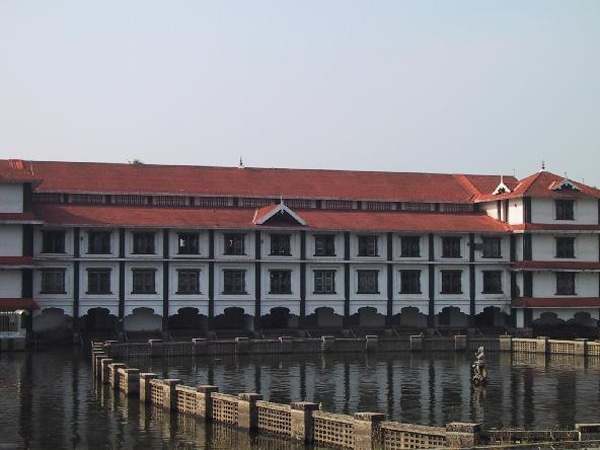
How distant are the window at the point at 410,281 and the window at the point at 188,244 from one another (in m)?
14.9

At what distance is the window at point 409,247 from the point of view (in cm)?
6912

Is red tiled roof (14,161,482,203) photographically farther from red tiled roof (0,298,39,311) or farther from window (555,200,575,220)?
red tiled roof (0,298,39,311)

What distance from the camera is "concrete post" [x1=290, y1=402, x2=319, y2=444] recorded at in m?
29.9

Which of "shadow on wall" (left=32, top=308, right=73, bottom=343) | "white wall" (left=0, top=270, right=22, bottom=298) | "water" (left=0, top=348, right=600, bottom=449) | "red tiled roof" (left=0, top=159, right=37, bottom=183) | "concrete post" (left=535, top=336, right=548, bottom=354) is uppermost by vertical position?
"red tiled roof" (left=0, top=159, right=37, bottom=183)

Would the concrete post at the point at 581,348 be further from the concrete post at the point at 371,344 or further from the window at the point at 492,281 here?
the concrete post at the point at 371,344

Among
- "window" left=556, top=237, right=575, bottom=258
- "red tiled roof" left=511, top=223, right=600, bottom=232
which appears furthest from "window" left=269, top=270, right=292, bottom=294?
"window" left=556, top=237, right=575, bottom=258

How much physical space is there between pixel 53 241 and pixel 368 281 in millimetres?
21880

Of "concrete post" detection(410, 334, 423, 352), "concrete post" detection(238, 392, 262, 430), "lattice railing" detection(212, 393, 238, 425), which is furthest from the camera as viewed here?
"concrete post" detection(410, 334, 423, 352)

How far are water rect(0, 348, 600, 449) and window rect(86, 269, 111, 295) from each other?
6.62 meters

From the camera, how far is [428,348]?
201 ft

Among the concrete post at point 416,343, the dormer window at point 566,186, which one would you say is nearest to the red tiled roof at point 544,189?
the dormer window at point 566,186

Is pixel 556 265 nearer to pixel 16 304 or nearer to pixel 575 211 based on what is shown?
pixel 575 211

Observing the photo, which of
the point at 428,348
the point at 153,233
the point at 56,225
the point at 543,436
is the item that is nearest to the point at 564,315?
the point at 428,348

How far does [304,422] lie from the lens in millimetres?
29953
